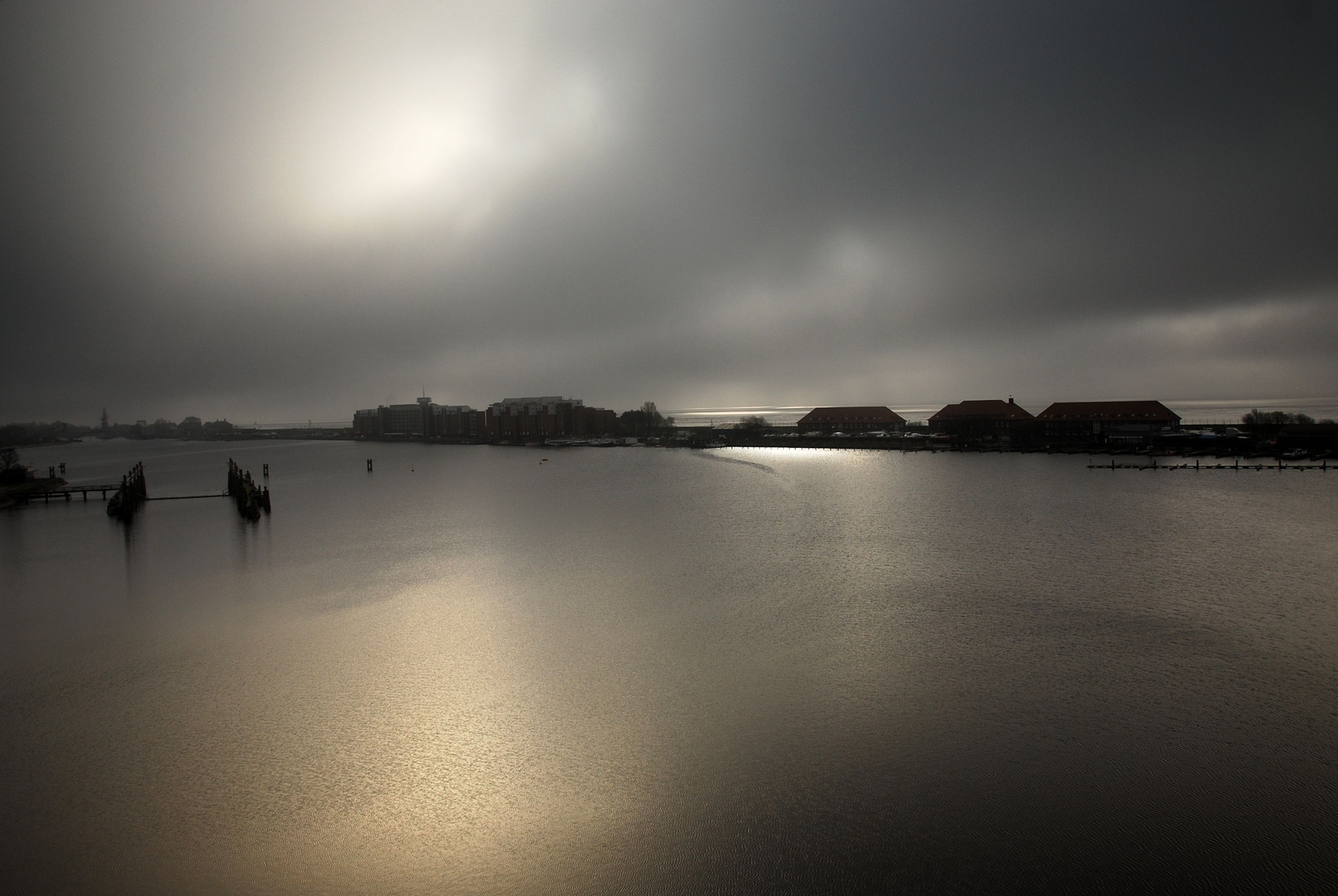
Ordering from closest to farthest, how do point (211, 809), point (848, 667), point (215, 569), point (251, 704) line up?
1. point (211, 809)
2. point (251, 704)
3. point (848, 667)
4. point (215, 569)

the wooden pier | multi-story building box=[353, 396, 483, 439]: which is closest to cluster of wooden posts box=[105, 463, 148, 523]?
the wooden pier

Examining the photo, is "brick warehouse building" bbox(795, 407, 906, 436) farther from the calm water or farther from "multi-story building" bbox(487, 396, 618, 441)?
the calm water

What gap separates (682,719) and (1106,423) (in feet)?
155

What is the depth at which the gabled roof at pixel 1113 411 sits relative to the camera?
Answer: 43625 millimetres

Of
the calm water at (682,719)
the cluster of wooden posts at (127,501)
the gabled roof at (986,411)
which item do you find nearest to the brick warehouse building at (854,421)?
the gabled roof at (986,411)

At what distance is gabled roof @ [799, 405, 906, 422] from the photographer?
61594 mm

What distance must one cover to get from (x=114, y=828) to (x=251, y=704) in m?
2.01

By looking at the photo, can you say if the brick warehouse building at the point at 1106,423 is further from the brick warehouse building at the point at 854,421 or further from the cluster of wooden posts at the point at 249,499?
the cluster of wooden posts at the point at 249,499

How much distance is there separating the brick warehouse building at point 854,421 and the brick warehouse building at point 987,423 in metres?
7.66

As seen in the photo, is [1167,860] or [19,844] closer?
[1167,860]

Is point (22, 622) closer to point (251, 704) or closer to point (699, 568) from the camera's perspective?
point (251, 704)

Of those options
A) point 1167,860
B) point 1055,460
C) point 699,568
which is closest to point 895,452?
point 1055,460

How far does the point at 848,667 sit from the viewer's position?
24.0 feet

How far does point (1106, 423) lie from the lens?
43906 millimetres
